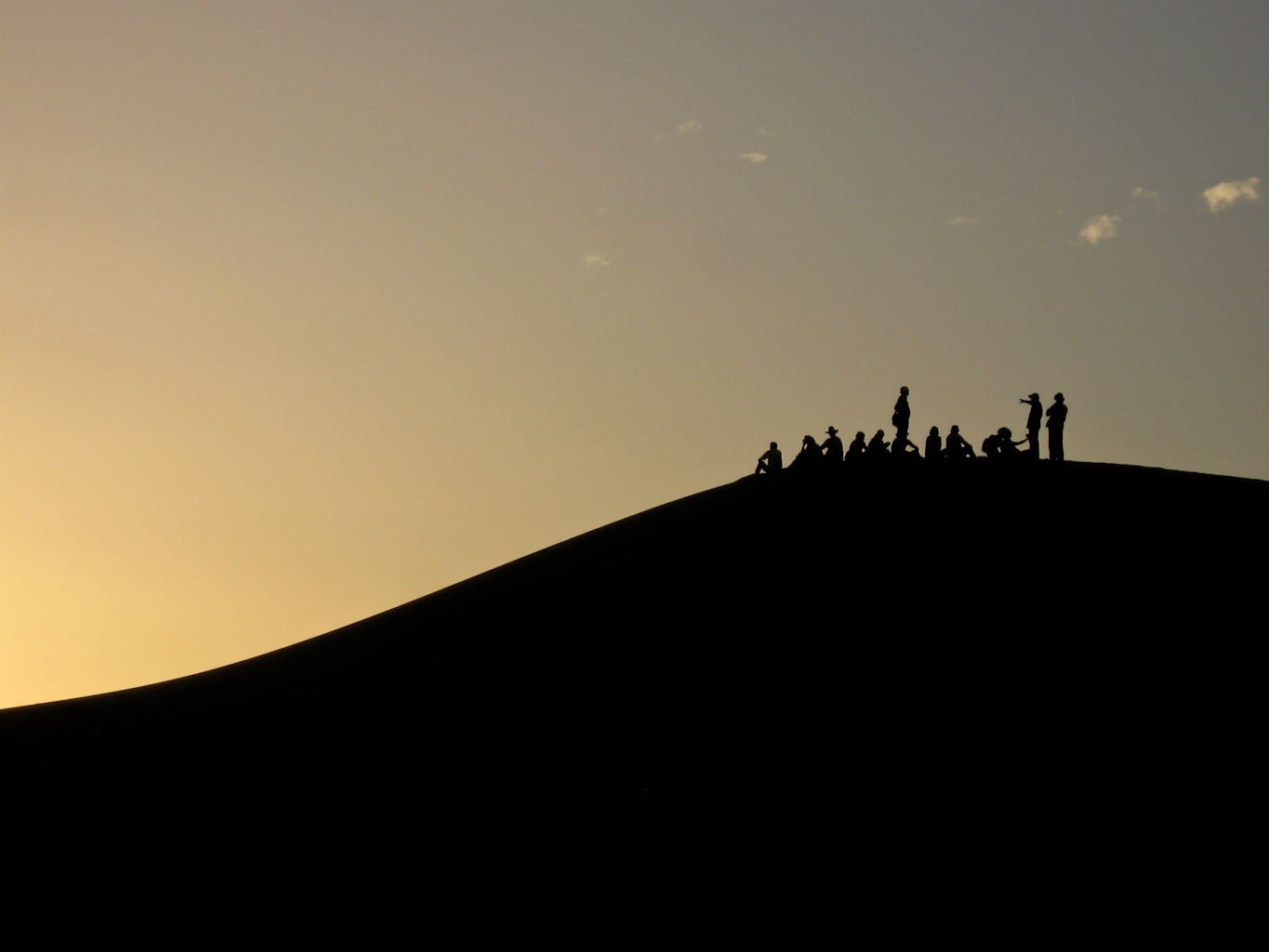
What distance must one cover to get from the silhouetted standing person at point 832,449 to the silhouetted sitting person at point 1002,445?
2.98m

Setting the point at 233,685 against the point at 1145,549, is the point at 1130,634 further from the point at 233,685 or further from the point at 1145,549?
the point at 233,685

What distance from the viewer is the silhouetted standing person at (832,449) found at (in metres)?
24.5

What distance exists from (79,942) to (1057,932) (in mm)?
10394

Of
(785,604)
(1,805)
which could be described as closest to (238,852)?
(1,805)

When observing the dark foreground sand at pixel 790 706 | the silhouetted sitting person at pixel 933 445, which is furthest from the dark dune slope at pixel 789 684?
the silhouetted sitting person at pixel 933 445

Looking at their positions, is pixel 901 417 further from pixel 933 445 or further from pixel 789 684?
pixel 789 684

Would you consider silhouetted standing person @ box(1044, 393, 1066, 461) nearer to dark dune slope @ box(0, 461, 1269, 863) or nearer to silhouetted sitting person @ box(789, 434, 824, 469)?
dark dune slope @ box(0, 461, 1269, 863)

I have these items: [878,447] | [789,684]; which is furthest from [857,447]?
[789,684]

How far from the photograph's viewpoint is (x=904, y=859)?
12.2 metres

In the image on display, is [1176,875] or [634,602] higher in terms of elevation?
[634,602]

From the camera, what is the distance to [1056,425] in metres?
22.2

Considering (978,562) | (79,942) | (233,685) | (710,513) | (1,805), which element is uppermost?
(710,513)

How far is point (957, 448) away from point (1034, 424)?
1633 mm

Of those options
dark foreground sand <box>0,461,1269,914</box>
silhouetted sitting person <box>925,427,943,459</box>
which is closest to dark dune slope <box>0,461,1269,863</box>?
dark foreground sand <box>0,461,1269,914</box>
